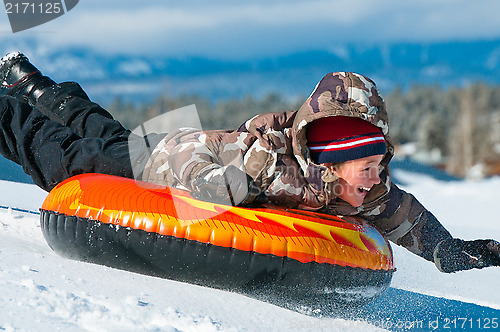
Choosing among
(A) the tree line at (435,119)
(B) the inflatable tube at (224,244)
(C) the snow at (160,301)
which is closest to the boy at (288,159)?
(B) the inflatable tube at (224,244)

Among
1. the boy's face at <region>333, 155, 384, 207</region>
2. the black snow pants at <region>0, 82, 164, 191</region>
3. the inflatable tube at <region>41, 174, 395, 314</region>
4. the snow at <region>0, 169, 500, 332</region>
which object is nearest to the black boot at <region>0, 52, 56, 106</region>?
the black snow pants at <region>0, 82, 164, 191</region>

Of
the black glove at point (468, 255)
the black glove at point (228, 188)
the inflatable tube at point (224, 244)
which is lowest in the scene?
the black glove at point (468, 255)

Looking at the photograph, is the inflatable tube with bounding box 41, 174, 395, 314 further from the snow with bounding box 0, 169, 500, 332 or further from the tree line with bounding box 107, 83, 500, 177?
the tree line with bounding box 107, 83, 500, 177

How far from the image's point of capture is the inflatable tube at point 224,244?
1937 millimetres

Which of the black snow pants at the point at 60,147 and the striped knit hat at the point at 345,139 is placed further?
the black snow pants at the point at 60,147

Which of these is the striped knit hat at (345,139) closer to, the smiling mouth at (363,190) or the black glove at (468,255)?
the smiling mouth at (363,190)

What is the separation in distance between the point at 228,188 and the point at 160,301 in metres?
0.46

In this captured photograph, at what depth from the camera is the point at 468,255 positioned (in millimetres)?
2322

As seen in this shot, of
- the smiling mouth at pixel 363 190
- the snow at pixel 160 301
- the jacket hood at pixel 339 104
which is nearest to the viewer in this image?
the snow at pixel 160 301

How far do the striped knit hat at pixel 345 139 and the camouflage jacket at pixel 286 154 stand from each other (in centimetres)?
5

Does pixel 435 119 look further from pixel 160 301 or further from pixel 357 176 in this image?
pixel 160 301

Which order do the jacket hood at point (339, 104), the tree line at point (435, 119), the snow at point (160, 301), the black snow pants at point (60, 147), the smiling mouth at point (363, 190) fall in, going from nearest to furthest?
the snow at point (160, 301), the jacket hood at point (339, 104), the smiling mouth at point (363, 190), the black snow pants at point (60, 147), the tree line at point (435, 119)

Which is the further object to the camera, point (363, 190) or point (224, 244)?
point (363, 190)

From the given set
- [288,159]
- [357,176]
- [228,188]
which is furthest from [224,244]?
[357,176]
